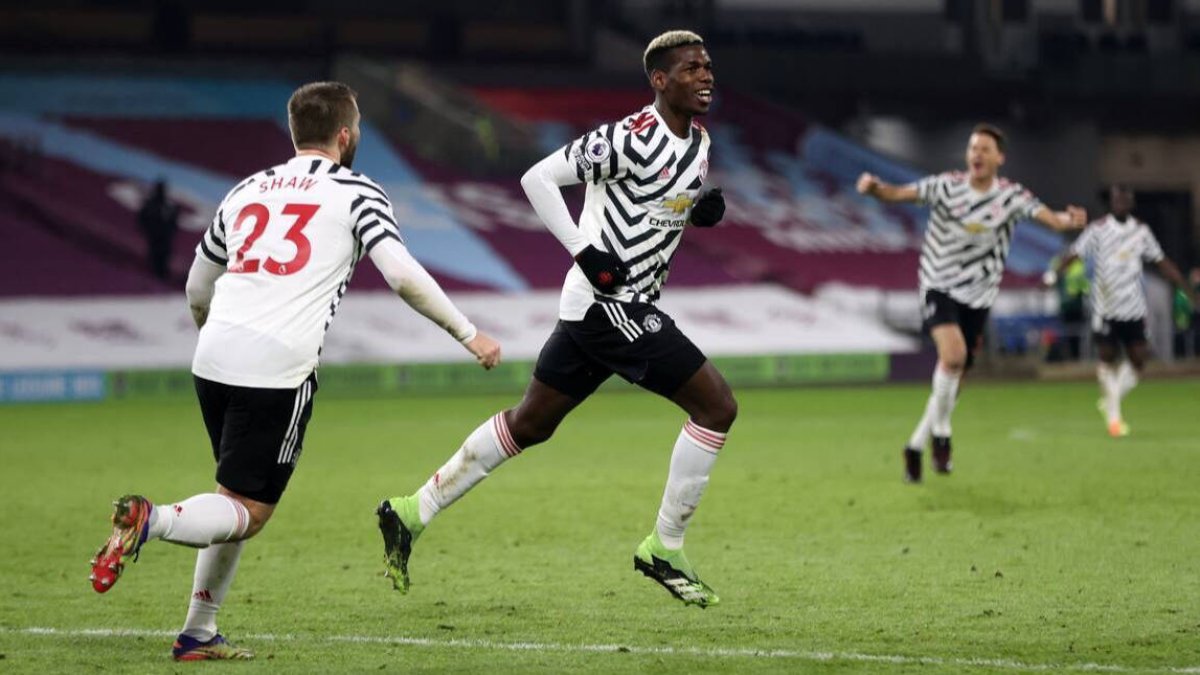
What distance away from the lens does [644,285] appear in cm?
814

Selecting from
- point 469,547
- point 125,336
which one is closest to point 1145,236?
point 469,547

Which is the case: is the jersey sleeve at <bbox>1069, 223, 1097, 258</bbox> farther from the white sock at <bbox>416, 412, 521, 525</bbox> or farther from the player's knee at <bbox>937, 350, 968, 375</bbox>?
the white sock at <bbox>416, 412, 521, 525</bbox>

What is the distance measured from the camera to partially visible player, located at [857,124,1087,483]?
43.6ft

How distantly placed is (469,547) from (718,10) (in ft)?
110

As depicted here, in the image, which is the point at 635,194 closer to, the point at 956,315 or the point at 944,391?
the point at 944,391

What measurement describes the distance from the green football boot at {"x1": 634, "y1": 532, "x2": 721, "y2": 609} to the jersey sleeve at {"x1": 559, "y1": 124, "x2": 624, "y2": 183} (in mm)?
1578

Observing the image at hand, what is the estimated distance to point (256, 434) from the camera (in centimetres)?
649

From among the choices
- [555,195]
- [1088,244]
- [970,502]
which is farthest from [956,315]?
[1088,244]

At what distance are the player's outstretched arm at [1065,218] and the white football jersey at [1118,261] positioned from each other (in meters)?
6.08

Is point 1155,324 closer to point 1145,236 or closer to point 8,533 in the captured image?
point 1145,236

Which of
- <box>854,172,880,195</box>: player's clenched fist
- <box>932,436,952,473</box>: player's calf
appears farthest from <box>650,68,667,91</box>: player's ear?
<box>932,436,952,473</box>: player's calf

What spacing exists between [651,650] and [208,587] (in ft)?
5.39

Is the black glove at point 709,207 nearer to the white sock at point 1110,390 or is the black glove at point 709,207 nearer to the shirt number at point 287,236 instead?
the shirt number at point 287,236

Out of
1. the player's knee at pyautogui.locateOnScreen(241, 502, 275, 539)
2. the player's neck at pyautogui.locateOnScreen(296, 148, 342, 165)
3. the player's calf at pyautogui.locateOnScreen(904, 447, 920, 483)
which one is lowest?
the player's calf at pyautogui.locateOnScreen(904, 447, 920, 483)
